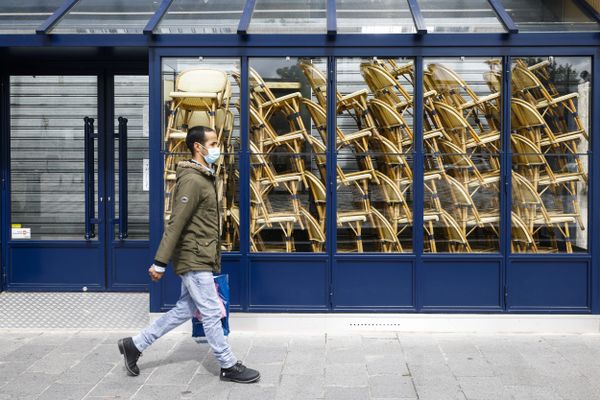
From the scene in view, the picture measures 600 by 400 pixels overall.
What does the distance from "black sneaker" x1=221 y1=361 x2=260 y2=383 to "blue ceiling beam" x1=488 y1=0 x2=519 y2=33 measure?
4062mm

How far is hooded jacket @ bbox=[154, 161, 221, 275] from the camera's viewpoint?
5625 millimetres

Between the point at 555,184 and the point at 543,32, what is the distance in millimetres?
1523

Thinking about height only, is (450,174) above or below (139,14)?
below

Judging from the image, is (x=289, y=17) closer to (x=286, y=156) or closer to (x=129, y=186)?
(x=286, y=156)

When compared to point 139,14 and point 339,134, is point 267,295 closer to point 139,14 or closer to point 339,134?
point 339,134

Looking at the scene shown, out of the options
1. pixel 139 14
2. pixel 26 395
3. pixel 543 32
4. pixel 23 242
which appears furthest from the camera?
pixel 23 242

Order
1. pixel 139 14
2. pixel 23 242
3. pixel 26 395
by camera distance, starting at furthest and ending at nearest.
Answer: pixel 23 242
pixel 139 14
pixel 26 395

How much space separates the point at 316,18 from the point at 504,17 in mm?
1868

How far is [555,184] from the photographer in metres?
7.29

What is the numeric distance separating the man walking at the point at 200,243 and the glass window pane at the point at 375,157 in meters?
1.84

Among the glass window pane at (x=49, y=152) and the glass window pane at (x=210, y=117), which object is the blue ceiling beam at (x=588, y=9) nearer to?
the glass window pane at (x=210, y=117)

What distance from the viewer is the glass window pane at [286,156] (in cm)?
727

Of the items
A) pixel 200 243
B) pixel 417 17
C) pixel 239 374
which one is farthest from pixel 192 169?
pixel 417 17

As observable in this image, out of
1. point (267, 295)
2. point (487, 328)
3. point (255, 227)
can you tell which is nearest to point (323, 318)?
point (267, 295)
